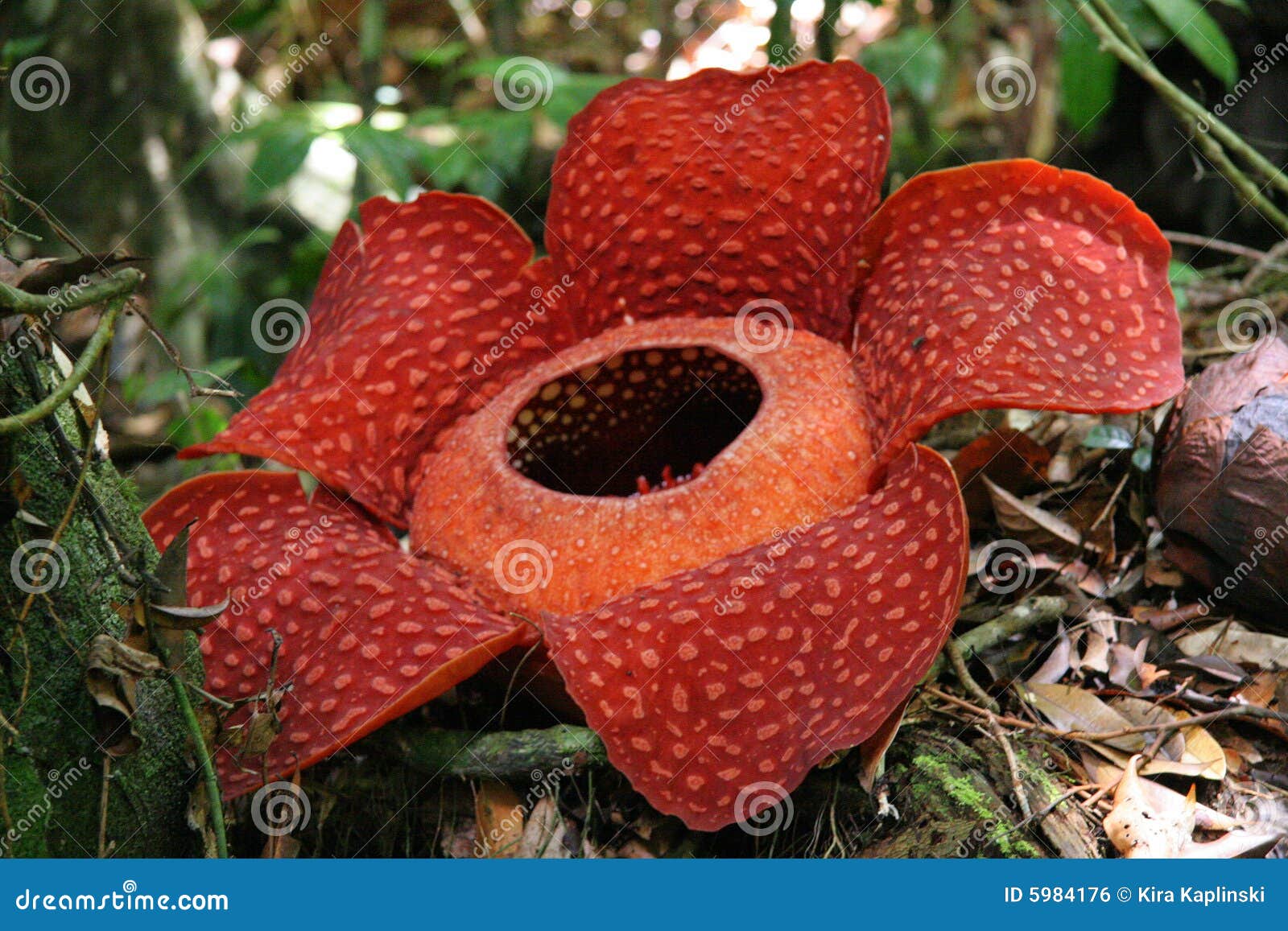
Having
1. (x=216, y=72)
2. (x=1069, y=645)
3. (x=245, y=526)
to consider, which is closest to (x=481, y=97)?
(x=216, y=72)

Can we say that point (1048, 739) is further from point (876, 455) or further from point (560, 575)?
point (560, 575)

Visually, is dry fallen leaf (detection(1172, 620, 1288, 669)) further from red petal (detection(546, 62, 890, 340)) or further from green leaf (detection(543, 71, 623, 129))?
green leaf (detection(543, 71, 623, 129))

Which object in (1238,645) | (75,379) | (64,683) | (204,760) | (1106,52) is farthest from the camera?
(1106,52)

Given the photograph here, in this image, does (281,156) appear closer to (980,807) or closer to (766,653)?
(766,653)

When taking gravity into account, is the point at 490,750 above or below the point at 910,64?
below

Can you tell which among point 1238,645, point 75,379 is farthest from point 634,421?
point 75,379
